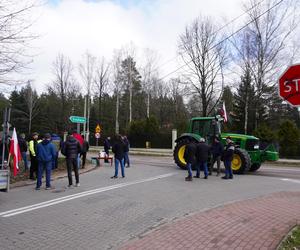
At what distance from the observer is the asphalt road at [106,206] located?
265 inches

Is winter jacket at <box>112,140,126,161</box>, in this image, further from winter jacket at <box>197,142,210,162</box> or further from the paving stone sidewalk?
the paving stone sidewalk

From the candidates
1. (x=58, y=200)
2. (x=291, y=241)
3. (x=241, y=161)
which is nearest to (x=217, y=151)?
(x=241, y=161)

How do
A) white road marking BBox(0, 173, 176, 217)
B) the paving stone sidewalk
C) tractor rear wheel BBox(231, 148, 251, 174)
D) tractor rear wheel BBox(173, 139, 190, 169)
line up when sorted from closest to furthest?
1. the paving stone sidewalk
2. white road marking BBox(0, 173, 176, 217)
3. tractor rear wheel BBox(231, 148, 251, 174)
4. tractor rear wheel BBox(173, 139, 190, 169)

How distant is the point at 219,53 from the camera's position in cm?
4350

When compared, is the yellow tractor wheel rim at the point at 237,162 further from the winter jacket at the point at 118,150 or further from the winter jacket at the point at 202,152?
the winter jacket at the point at 118,150

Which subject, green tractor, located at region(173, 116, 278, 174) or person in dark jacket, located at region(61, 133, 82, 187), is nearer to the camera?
person in dark jacket, located at region(61, 133, 82, 187)

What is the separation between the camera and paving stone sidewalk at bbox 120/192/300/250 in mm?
6086

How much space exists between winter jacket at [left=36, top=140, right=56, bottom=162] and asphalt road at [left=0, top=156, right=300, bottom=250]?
106cm

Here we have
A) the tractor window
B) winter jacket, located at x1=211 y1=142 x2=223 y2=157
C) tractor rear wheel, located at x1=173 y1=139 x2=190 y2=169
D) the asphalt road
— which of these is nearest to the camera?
the asphalt road

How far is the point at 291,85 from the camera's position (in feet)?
19.4

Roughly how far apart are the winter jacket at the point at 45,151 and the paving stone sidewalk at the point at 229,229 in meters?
5.90

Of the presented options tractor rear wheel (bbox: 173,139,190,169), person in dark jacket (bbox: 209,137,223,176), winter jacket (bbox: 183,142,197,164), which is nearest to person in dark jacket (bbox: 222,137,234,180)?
person in dark jacket (bbox: 209,137,223,176)

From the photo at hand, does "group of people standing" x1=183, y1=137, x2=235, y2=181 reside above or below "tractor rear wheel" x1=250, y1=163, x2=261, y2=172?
above

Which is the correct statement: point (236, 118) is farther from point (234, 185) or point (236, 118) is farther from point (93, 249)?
point (93, 249)
